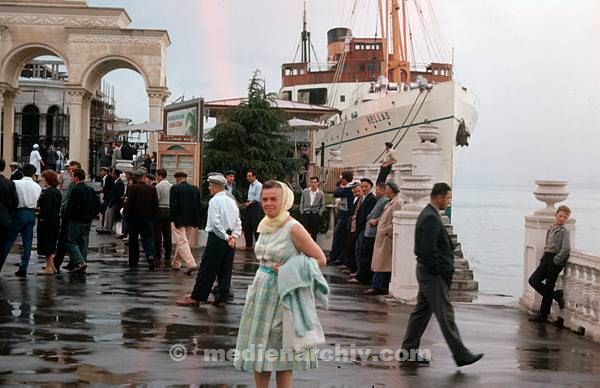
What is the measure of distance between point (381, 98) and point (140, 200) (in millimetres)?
26998

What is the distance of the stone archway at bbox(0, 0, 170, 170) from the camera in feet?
96.2

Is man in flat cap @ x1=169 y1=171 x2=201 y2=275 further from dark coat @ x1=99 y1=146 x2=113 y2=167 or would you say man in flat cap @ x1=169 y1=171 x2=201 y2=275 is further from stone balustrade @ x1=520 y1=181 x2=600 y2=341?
dark coat @ x1=99 y1=146 x2=113 y2=167

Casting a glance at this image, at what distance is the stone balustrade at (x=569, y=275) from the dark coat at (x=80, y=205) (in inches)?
277

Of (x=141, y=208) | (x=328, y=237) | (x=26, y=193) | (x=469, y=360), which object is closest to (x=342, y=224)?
(x=328, y=237)

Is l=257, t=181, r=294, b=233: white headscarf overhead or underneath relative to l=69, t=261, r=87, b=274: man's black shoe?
overhead

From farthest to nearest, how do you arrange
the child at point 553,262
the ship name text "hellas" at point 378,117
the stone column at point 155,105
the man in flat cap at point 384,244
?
the ship name text "hellas" at point 378,117
the stone column at point 155,105
the man in flat cap at point 384,244
the child at point 553,262

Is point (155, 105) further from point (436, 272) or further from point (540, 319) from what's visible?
point (436, 272)

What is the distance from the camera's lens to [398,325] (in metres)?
9.79

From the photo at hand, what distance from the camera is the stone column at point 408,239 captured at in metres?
11.7

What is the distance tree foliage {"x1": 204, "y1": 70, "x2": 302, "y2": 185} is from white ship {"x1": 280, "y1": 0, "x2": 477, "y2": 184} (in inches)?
159

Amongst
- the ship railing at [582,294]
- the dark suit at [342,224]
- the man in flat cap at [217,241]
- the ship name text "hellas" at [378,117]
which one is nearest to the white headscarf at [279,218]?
the man in flat cap at [217,241]

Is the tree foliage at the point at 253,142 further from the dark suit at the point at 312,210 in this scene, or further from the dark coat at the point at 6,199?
the dark coat at the point at 6,199

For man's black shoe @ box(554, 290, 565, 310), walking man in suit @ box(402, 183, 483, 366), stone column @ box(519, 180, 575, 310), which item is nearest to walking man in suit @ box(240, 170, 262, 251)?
stone column @ box(519, 180, 575, 310)

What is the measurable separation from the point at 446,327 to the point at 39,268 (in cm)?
896
